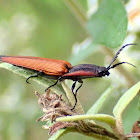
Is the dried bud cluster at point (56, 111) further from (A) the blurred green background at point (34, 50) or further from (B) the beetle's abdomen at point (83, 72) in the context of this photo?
(A) the blurred green background at point (34, 50)

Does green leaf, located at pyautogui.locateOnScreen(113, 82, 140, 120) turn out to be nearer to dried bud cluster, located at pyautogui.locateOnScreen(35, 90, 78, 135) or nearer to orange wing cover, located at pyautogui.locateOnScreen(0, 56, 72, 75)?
dried bud cluster, located at pyautogui.locateOnScreen(35, 90, 78, 135)

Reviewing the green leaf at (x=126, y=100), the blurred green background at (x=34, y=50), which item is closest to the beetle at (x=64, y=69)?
the green leaf at (x=126, y=100)

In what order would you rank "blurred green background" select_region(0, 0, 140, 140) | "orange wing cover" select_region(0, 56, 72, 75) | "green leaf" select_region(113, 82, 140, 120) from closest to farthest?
"green leaf" select_region(113, 82, 140, 120) → "orange wing cover" select_region(0, 56, 72, 75) → "blurred green background" select_region(0, 0, 140, 140)

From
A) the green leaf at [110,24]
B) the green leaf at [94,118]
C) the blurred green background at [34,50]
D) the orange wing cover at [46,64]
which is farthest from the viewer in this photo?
the blurred green background at [34,50]

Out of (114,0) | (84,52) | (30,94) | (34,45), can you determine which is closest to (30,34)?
(34,45)

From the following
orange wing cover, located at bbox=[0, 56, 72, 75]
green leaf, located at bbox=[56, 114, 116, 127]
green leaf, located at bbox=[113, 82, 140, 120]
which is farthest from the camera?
orange wing cover, located at bbox=[0, 56, 72, 75]

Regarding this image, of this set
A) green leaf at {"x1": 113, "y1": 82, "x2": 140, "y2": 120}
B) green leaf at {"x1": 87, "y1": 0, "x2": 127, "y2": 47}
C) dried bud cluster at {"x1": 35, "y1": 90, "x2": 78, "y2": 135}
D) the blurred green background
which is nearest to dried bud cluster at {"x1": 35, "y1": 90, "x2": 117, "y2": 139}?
dried bud cluster at {"x1": 35, "y1": 90, "x2": 78, "y2": 135}

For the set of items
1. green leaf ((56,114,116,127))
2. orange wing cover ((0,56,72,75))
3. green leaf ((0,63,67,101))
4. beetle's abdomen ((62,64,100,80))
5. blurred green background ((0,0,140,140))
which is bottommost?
green leaf ((56,114,116,127))
